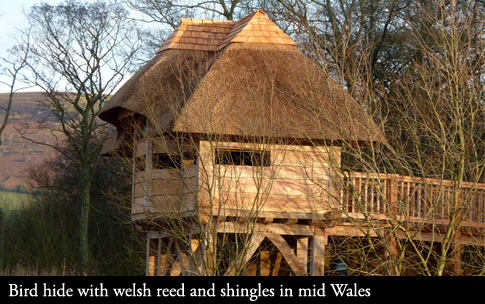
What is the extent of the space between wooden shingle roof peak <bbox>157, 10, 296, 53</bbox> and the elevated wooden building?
4cm

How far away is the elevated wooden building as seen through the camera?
14.4 meters

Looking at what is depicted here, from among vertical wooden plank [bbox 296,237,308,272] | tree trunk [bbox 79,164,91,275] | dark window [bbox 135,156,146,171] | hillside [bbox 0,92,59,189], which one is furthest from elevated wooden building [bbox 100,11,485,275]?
hillside [bbox 0,92,59,189]

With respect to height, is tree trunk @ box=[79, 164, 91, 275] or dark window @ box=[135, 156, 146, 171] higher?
dark window @ box=[135, 156, 146, 171]

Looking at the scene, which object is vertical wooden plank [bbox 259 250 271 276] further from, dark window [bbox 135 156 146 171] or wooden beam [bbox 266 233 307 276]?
dark window [bbox 135 156 146 171]

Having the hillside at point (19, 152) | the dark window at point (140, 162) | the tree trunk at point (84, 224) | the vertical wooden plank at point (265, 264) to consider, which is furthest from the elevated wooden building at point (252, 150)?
the hillside at point (19, 152)

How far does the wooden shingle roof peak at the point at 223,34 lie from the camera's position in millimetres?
16750

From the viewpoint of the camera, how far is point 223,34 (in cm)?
1780

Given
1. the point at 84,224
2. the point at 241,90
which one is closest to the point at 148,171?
the point at 241,90

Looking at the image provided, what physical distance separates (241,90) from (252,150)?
1556 mm

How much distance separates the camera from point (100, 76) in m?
28.4

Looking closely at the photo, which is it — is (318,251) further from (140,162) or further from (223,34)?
(223,34)
